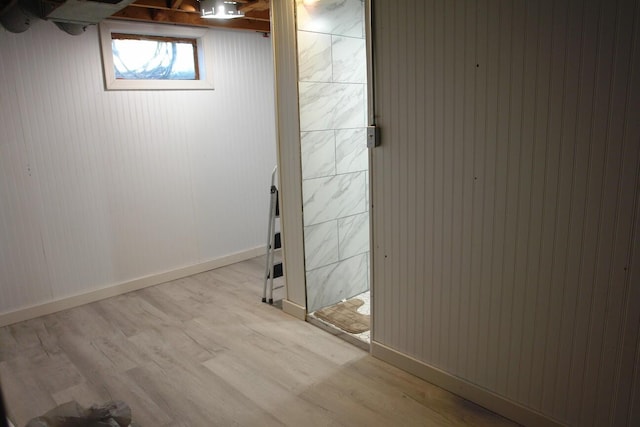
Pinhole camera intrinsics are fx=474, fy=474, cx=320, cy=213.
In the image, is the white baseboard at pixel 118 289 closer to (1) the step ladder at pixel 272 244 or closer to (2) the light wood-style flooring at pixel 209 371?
(2) the light wood-style flooring at pixel 209 371

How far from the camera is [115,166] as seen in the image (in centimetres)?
409

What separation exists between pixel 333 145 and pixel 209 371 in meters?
1.80

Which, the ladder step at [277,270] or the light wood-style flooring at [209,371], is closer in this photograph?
the light wood-style flooring at [209,371]

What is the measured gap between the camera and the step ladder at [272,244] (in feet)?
12.5

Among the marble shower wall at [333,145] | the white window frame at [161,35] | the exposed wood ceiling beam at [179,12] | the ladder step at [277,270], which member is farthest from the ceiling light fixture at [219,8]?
the ladder step at [277,270]

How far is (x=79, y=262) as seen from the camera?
3977mm

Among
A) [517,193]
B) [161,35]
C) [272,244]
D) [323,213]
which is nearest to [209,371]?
[272,244]

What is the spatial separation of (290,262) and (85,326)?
5.32 ft

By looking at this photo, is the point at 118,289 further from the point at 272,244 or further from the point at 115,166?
the point at 272,244

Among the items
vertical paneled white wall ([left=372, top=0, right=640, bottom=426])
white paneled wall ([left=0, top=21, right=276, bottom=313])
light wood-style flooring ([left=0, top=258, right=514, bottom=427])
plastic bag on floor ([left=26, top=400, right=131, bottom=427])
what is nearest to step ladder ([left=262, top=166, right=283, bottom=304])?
light wood-style flooring ([left=0, top=258, right=514, bottom=427])

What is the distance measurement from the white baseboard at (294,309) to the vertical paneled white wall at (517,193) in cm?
98

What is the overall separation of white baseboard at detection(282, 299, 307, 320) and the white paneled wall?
1434 mm

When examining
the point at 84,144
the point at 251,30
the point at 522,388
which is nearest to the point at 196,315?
the point at 84,144

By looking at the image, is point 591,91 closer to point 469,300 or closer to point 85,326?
point 469,300
